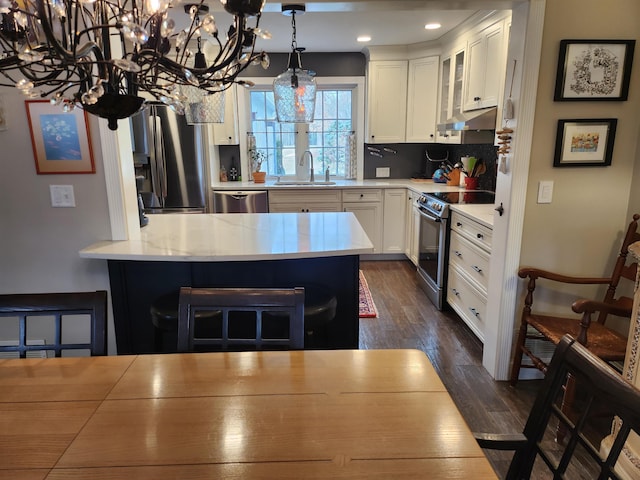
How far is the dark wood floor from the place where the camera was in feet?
7.18

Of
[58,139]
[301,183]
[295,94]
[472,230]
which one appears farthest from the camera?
[301,183]

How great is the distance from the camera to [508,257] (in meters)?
2.38

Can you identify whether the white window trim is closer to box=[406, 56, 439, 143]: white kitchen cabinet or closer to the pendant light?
box=[406, 56, 439, 143]: white kitchen cabinet

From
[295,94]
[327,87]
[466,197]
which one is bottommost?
[466,197]

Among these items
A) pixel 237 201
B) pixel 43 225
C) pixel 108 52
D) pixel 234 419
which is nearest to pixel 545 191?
pixel 234 419

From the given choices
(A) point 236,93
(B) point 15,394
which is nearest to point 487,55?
(A) point 236,93

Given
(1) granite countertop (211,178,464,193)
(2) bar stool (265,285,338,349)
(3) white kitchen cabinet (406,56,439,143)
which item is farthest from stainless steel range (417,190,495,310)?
(2) bar stool (265,285,338,349)

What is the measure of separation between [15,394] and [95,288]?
46.9 inches

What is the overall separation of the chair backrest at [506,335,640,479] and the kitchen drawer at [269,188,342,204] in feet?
12.3

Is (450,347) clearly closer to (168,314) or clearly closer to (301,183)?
(168,314)

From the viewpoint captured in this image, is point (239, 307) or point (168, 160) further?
point (168, 160)

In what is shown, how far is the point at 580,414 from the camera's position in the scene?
959 millimetres

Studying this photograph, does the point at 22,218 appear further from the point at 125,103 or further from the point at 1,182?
the point at 125,103

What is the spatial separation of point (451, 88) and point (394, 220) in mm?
1474
